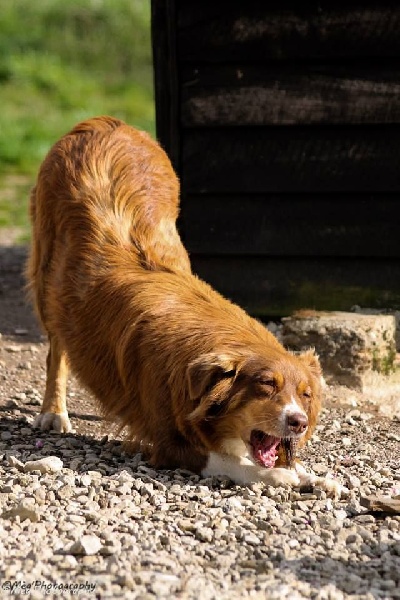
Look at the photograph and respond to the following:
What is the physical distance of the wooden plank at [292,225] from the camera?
8.11 m

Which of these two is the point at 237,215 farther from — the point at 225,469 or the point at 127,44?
the point at 127,44

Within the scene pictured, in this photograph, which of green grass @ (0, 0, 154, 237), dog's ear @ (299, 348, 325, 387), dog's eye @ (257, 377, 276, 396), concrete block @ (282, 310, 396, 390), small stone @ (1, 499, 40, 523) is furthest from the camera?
green grass @ (0, 0, 154, 237)

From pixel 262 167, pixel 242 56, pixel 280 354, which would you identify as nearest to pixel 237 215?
pixel 262 167

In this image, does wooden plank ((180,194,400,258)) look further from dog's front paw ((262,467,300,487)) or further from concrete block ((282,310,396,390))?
dog's front paw ((262,467,300,487))

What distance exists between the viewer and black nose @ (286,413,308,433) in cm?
511

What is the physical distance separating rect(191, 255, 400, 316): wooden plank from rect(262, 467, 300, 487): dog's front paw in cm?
313

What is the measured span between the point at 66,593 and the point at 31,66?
1788 centimetres

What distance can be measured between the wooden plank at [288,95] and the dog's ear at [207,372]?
3177mm

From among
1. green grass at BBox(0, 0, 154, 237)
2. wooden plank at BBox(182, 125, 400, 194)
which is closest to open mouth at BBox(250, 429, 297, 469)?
wooden plank at BBox(182, 125, 400, 194)

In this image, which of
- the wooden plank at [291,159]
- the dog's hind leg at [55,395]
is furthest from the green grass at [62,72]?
the dog's hind leg at [55,395]

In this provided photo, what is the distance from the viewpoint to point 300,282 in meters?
8.33

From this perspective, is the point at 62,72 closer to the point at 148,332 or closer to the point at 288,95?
the point at 288,95

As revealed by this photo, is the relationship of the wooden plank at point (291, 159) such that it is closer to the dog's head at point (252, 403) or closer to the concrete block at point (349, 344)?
the concrete block at point (349, 344)

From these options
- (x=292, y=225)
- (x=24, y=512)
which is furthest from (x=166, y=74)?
(x=24, y=512)
